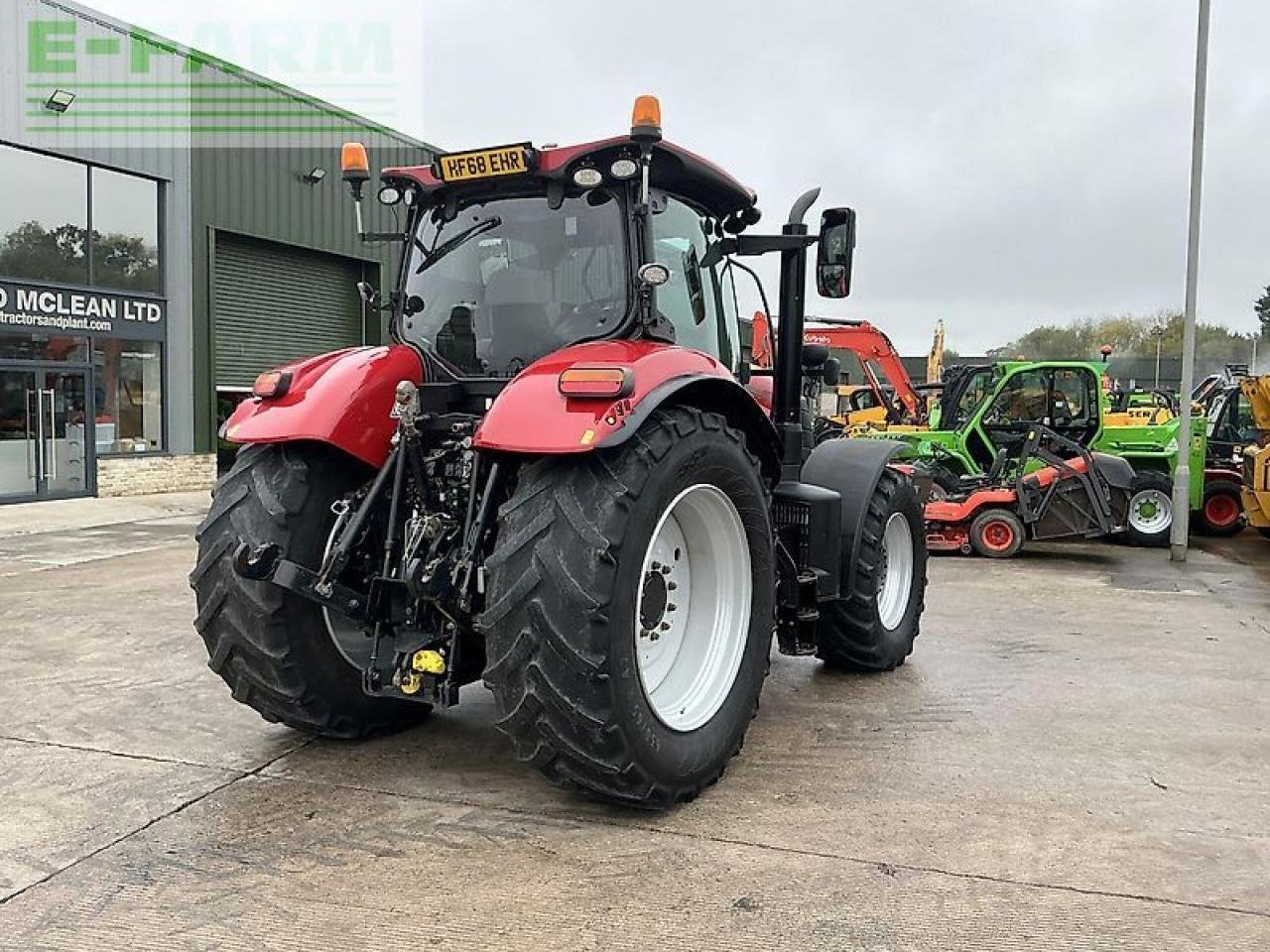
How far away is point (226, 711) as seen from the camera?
4859 millimetres

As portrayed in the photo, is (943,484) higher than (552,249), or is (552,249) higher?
(552,249)

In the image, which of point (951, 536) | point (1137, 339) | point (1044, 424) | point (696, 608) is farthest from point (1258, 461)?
point (1137, 339)

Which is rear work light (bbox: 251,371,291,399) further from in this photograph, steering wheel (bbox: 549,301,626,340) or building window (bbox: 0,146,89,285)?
building window (bbox: 0,146,89,285)

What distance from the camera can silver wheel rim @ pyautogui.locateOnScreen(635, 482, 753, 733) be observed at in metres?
3.86

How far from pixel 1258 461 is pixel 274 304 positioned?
15375 millimetres

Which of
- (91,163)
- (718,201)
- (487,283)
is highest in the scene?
(91,163)

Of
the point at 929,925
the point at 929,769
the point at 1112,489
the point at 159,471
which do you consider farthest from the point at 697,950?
the point at 159,471

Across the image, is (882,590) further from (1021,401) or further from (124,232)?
(124,232)

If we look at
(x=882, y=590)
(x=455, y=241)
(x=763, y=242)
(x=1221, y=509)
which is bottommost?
(x=1221, y=509)

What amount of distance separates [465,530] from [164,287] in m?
14.9

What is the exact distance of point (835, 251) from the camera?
15.6ft

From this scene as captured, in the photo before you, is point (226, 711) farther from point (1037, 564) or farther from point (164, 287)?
point (164, 287)

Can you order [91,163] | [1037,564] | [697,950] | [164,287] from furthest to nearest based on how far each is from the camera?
[164,287] → [91,163] → [1037,564] → [697,950]

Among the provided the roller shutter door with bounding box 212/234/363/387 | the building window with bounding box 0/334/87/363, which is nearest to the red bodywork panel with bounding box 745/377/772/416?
the building window with bounding box 0/334/87/363
